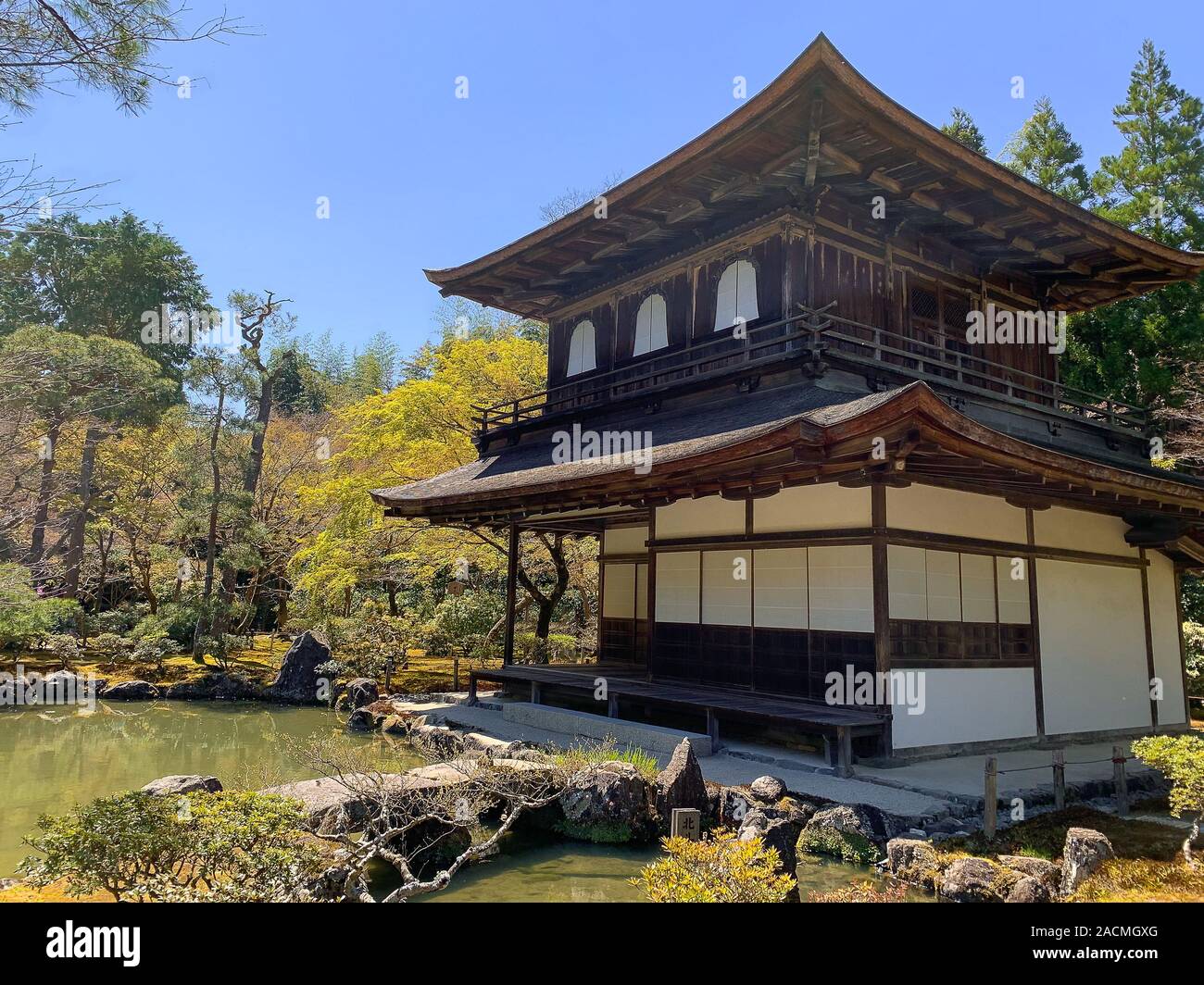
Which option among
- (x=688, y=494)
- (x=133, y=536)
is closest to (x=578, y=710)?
(x=688, y=494)

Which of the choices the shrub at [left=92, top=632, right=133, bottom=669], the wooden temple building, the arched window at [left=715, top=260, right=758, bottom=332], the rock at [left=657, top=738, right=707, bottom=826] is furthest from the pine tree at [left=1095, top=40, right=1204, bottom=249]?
the shrub at [left=92, top=632, right=133, bottom=669]

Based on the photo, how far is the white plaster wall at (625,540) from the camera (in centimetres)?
1563

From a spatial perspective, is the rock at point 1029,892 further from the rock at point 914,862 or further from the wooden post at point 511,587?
the wooden post at point 511,587

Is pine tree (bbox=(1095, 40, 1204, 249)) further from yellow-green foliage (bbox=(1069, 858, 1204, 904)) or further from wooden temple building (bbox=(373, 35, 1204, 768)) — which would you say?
yellow-green foliage (bbox=(1069, 858, 1204, 904))

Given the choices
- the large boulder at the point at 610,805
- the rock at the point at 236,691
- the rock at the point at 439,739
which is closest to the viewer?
the large boulder at the point at 610,805

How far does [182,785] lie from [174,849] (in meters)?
3.88

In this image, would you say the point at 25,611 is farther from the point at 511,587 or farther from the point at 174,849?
the point at 174,849

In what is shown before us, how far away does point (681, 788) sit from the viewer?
7.50m

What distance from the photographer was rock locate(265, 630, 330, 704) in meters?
18.1

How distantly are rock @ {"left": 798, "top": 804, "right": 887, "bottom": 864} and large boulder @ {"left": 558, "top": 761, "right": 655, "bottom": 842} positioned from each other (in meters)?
1.48

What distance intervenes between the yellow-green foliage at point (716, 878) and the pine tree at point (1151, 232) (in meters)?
21.7

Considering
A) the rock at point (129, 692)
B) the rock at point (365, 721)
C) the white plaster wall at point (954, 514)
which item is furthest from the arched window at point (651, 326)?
the rock at point (129, 692)

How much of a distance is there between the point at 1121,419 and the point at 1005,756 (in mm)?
7622
